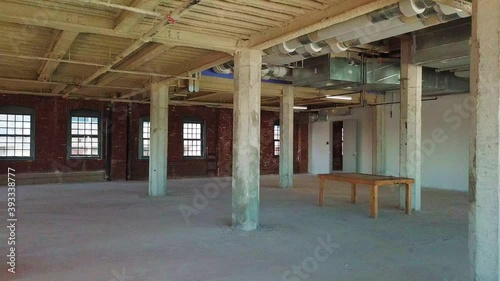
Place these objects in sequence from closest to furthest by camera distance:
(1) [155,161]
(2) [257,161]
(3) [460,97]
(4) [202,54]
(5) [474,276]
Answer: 1. (5) [474,276]
2. (2) [257,161]
3. (4) [202,54]
4. (1) [155,161]
5. (3) [460,97]

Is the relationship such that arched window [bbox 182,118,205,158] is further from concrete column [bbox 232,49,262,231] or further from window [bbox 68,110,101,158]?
concrete column [bbox 232,49,262,231]

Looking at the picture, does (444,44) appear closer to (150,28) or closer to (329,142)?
(150,28)

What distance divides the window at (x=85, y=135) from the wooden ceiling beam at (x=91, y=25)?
858 cm

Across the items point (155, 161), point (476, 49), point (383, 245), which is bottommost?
point (383, 245)

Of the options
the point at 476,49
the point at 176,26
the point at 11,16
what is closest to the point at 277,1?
the point at 176,26

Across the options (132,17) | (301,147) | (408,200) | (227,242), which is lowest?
(227,242)

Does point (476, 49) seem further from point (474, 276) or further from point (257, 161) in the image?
point (257, 161)

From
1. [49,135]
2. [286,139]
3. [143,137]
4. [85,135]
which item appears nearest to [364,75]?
[286,139]

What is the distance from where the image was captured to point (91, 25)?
462 centimetres

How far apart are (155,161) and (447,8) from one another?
6875mm

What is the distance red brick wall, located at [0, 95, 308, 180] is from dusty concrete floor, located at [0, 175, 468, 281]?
13.1ft

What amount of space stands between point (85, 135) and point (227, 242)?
370 inches

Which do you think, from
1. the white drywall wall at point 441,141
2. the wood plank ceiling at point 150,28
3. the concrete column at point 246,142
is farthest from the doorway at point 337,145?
the concrete column at point 246,142

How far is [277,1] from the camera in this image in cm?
415
